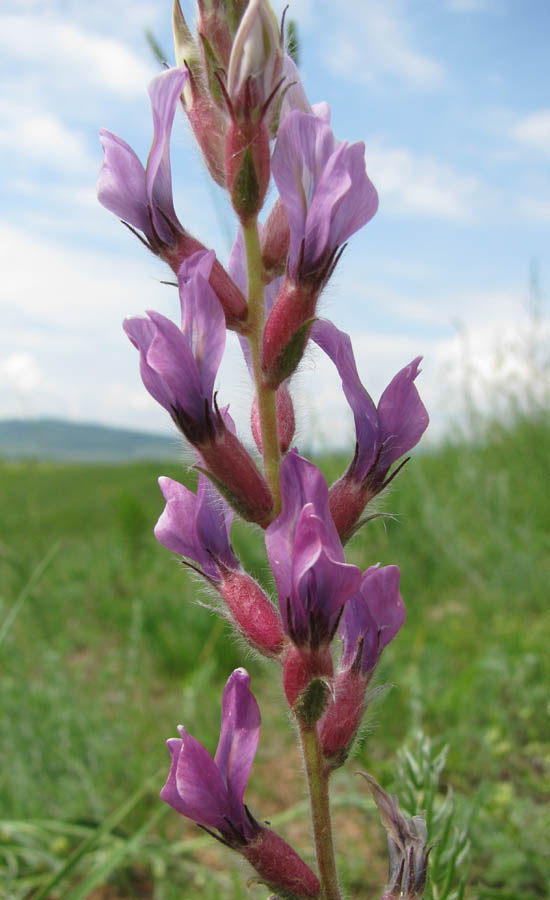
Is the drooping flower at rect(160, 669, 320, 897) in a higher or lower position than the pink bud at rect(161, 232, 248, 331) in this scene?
lower

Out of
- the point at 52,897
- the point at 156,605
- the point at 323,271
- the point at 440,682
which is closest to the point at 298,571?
the point at 323,271

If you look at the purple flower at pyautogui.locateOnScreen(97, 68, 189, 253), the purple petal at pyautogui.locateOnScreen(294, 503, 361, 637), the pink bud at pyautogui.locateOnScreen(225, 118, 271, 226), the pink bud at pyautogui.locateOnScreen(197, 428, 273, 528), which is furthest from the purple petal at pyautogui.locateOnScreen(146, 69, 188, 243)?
the purple petal at pyautogui.locateOnScreen(294, 503, 361, 637)

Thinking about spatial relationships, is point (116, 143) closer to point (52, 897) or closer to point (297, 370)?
point (297, 370)

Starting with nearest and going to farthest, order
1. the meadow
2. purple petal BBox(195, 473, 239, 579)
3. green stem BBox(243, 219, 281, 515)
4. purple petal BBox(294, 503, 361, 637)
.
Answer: purple petal BBox(294, 503, 361, 637) < green stem BBox(243, 219, 281, 515) < purple petal BBox(195, 473, 239, 579) < the meadow

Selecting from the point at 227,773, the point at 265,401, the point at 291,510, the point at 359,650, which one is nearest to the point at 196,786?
the point at 227,773

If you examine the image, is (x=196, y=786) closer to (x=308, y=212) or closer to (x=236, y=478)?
(x=236, y=478)

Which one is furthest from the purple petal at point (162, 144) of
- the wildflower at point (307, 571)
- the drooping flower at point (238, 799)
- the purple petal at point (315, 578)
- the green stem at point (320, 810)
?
the green stem at point (320, 810)

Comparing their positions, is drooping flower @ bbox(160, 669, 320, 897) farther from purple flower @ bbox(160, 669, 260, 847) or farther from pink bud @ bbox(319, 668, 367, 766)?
pink bud @ bbox(319, 668, 367, 766)
